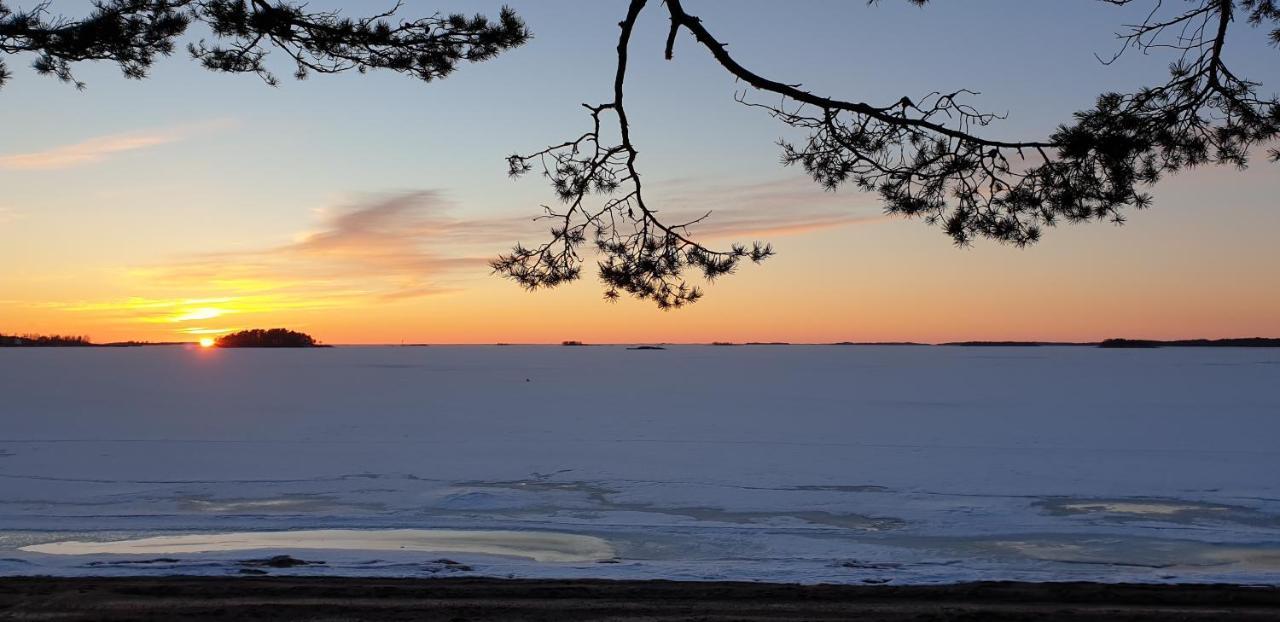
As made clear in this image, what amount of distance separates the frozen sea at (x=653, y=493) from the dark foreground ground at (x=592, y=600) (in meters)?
0.65

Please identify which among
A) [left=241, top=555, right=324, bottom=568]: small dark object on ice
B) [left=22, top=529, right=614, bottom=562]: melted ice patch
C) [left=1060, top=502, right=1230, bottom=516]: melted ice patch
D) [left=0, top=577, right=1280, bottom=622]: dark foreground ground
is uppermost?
[left=0, top=577, right=1280, bottom=622]: dark foreground ground

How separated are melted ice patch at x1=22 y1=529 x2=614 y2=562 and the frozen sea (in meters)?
0.05

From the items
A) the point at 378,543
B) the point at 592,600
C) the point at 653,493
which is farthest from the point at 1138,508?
the point at 378,543

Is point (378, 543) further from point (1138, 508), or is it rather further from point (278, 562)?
point (1138, 508)

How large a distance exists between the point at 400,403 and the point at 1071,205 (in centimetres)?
2312

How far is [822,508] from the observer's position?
10516 millimetres

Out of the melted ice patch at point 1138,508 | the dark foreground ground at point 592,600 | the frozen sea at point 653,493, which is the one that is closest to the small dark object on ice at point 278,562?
the frozen sea at point 653,493

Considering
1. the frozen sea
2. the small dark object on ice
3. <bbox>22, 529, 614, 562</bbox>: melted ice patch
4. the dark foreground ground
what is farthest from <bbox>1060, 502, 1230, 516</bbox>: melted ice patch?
the small dark object on ice

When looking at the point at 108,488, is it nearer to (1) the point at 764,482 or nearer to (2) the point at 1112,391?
(1) the point at 764,482

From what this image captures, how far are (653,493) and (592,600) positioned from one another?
564cm

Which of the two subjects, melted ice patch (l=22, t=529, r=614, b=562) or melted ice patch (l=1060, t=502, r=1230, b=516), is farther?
melted ice patch (l=1060, t=502, r=1230, b=516)

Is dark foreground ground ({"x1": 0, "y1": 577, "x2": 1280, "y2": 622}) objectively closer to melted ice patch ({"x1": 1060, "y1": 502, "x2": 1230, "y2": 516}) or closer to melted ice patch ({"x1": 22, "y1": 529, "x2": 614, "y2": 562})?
melted ice patch ({"x1": 22, "y1": 529, "x2": 614, "y2": 562})

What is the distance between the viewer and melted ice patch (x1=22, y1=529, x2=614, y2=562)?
8.03 metres

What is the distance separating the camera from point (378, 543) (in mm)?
8406
